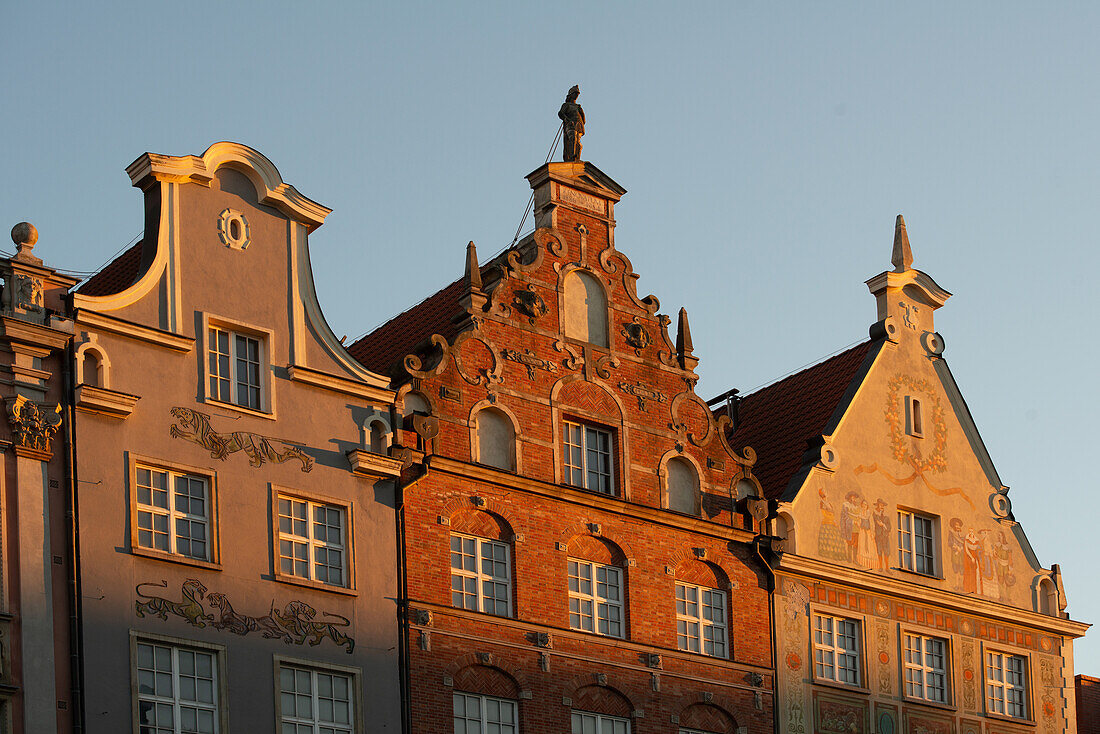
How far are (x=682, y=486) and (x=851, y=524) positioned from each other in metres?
3.88

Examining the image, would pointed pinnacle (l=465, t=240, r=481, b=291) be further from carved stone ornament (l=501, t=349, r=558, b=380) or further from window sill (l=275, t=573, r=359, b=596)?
window sill (l=275, t=573, r=359, b=596)

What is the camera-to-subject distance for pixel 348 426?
33.2 meters

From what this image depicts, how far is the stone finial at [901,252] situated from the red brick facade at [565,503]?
6480 millimetres

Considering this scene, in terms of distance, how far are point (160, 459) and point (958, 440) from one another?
1826 cm

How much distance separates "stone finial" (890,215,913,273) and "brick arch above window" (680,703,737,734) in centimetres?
1116

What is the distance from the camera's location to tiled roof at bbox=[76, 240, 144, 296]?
33406 mm

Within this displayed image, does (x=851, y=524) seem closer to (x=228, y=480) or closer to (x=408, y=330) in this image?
(x=408, y=330)

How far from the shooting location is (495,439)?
1382 inches

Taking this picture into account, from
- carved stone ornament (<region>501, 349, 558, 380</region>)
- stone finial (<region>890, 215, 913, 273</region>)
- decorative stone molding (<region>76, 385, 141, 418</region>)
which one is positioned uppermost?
stone finial (<region>890, 215, 913, 273</region>)

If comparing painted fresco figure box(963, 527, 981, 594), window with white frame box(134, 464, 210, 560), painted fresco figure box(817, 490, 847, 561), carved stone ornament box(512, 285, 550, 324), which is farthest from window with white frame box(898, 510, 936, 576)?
window with white frame box(134, 464, 210, 560)

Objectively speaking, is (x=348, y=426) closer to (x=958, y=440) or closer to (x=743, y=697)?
(x=743, y=697)

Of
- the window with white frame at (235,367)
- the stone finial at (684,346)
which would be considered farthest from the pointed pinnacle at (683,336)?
the window with white frame at (235,367)

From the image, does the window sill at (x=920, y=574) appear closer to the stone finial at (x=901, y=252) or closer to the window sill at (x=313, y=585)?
the stone finial at (x=901, y=252)

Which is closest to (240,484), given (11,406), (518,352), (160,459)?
(160,459)
